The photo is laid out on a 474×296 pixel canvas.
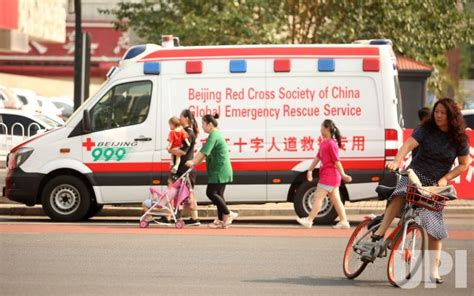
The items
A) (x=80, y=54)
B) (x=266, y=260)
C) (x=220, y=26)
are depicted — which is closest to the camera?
(x=266, y=260)

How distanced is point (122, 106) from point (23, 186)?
1843mm

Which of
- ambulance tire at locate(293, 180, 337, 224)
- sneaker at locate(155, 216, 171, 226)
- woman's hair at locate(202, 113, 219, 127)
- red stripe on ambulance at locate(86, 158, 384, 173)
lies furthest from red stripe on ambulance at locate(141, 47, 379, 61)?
sneaker at locate(155, 216, 171, 226)

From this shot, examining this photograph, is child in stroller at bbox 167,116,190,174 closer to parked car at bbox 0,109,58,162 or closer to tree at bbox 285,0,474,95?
parked car at bbox 0,109,58,162

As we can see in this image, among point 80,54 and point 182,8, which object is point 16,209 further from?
point 182,8

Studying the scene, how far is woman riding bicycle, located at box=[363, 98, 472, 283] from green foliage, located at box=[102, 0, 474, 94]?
22160 mm

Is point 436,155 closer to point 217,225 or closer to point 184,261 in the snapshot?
point 184,261

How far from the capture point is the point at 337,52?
63.3ft

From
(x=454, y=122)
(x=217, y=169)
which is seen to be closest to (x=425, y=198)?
(x=454, y=122)

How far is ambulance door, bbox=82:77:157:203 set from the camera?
1948 centimetres

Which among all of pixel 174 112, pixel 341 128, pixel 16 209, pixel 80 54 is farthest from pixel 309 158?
pixel 80 54

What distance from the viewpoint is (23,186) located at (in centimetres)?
Result: 1983

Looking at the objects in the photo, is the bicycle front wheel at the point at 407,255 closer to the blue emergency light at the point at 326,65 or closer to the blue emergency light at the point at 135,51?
the blue emergency light at the point at 326,65

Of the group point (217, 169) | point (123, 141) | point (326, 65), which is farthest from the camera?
point (123, 141)

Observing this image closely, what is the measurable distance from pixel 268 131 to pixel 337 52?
4.79 feet
